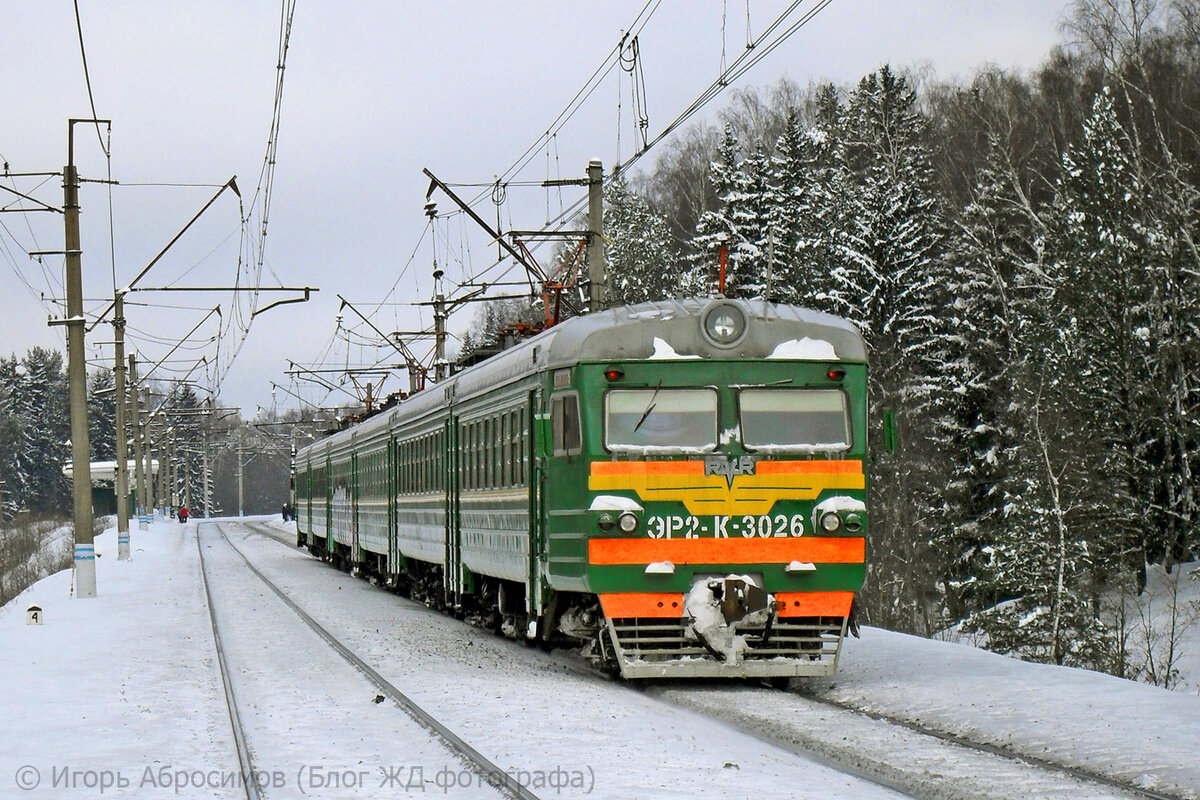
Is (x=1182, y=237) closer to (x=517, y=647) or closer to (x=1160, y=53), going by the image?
(x=1160, y=53)

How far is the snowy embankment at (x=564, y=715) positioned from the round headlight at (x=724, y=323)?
2637mm

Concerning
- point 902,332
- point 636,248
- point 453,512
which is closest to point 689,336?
point 453,512

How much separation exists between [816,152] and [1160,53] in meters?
23.8

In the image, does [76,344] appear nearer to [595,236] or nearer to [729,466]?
[595,236]

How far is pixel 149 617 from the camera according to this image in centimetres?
2116

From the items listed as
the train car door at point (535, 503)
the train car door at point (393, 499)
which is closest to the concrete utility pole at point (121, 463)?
the train car door at point (393, 499)

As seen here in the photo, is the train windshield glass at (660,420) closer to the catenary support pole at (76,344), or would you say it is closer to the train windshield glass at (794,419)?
the train windshield glass at (794,419)

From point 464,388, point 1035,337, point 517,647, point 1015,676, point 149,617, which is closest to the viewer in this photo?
point 1015,676

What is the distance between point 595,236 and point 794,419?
8.69m

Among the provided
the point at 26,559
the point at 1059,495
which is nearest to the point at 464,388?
the point at 1059,495

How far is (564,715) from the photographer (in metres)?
10.7

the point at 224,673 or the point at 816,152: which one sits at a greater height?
the point at 816,152

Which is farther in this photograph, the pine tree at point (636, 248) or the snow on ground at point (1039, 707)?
the pine tree at point (636, 248)

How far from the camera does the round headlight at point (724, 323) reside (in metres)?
12.5
